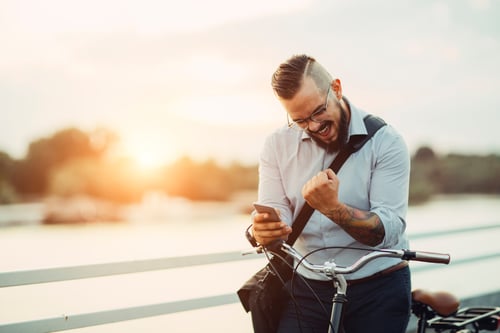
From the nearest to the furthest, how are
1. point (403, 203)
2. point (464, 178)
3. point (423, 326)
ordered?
point (403, 203)
point (423, 326)
point (464, 178)

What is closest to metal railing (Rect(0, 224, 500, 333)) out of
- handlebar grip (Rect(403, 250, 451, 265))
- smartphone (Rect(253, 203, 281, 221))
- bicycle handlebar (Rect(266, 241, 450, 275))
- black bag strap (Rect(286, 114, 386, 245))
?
black bag strap (Rect(286, 114, 386, 245))

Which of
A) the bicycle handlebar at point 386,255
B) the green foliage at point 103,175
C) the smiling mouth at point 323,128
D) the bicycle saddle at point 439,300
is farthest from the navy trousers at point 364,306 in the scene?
the green foliage at point 103,175

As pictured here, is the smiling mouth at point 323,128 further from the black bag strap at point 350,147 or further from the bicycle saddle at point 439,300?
the bicycle saddle at point 439,300

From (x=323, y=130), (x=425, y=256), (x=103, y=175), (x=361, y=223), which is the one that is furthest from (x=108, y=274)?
(x=103, y=175)

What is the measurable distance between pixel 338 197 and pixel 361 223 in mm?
199

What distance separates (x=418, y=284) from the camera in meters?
5.68

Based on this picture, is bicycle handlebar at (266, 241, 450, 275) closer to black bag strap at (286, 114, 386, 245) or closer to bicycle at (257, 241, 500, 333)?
bicycle at (257, 241, 500, 333)

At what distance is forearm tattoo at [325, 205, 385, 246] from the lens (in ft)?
6.98

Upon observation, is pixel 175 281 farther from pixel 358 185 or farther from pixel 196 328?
pixel 358 185

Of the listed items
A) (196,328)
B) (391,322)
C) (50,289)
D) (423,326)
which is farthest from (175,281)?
(391,322)

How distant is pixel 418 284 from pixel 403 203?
3.60m

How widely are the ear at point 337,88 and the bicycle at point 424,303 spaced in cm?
58

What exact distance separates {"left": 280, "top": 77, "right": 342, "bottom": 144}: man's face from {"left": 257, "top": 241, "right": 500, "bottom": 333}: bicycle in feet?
1.41

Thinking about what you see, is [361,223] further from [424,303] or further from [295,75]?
[424,303]
